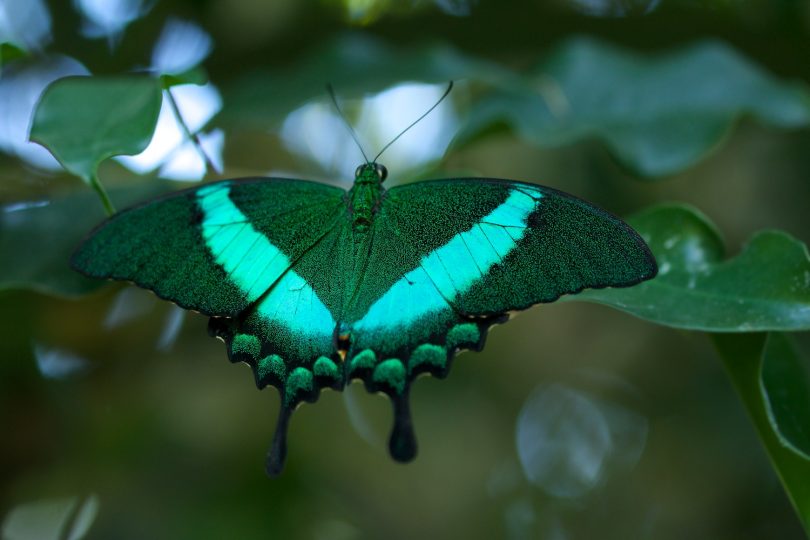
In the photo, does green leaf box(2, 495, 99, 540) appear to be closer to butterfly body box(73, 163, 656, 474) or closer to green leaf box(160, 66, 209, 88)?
butterfly body box(73, 163, 656, 474)

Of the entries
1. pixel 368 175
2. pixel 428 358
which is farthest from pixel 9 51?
pixel 428 358

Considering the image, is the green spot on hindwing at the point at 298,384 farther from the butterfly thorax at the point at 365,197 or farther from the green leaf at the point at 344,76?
the green leaf at the point at 344,76

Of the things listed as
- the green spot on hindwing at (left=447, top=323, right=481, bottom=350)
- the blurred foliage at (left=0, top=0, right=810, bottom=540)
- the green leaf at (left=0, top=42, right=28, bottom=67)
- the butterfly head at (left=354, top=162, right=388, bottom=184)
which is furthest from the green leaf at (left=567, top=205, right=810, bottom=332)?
the green leaf at (left=0, top=42, right=28, bottom=67)

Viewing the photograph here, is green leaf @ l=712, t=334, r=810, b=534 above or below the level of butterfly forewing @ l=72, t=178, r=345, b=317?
A: below

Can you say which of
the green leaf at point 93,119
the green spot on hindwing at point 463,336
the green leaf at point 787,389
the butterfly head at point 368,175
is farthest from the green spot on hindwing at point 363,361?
the green leaf at point 787,389

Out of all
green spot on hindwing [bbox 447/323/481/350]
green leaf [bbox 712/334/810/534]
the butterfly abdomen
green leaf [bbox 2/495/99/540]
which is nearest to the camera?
green leaf [bbox 712/334/810/534]

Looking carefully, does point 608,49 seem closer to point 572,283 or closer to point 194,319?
point 572,283

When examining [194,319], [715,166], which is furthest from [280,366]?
[715,166]
